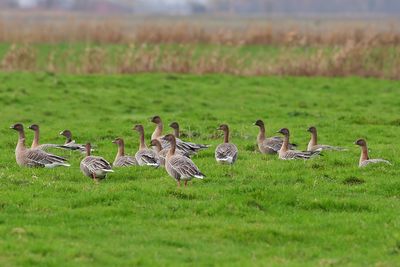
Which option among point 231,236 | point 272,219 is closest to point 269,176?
point 272,219

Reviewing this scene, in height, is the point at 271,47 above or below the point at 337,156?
above

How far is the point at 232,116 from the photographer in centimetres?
2748

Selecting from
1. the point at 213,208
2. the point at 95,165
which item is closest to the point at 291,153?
the point at 95,165

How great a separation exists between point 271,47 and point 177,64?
10.5m

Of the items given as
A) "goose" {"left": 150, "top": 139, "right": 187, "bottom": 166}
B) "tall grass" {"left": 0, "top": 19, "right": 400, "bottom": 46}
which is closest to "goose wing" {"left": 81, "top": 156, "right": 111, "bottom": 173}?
"goose" {"left": 150, "top": 139, "right": 187, "bottom": 166}

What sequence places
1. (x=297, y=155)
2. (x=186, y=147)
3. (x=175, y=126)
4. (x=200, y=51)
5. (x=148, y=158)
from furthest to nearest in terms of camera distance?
(x=200, y=51) < (x=175, y=126) < (x=186, y=147) < (x=297, y=155) < (x=148, y=158)

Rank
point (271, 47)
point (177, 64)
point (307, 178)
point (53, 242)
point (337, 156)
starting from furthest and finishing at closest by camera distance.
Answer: point (271, 47), point (177, 64), point (337, 156), point (307, 178), point (53, 242)

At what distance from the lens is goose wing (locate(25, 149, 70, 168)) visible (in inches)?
674

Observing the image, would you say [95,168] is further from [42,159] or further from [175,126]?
[175,126]

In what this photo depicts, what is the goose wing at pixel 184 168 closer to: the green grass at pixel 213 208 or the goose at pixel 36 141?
the green grass at pixel 213 208

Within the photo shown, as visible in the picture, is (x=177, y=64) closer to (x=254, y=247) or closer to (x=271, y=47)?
(x=271, y=47)

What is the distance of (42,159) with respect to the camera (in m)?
17.2

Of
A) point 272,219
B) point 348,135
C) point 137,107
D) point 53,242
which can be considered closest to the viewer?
point 53,242

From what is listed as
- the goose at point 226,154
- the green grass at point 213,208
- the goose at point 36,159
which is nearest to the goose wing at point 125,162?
the green grass at point 213,208
